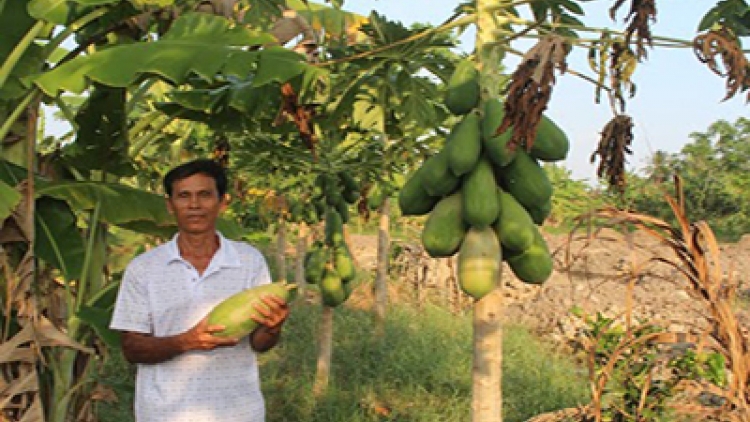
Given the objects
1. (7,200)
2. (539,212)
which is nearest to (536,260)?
(539,212)

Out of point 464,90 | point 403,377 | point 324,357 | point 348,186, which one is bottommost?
point 403,377

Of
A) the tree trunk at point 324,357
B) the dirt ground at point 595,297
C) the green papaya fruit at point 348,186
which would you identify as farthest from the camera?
the dirt ground at point 595,297

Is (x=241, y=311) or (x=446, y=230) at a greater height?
(x=446, y=230)

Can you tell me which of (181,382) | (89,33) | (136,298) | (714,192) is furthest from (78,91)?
(714,192)

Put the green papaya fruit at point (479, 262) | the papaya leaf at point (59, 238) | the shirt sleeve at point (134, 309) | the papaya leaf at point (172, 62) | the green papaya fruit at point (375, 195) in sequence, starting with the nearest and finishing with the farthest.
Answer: the green papaya fruit at point (479, 262) → the shirt sleeve at point (134, 309) → the papaya leaf at point (172, 62) → the papaya leaf at point (59, 238) → the green papaya fruit at point (375, 195)

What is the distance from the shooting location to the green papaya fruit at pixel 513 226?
7.27 feet

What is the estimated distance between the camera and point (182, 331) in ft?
8.07

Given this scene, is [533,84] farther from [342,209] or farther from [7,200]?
[342,209]

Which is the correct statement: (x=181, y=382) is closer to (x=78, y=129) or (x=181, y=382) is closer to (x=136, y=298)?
(x=136, y=298)

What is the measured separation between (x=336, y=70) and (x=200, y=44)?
1.62 meters

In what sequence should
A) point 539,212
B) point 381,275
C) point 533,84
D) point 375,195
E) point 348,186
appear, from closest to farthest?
point 533,84
point 539,212
point 348,186
point 375,195
point 381,275

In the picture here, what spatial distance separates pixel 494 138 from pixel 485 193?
0.52 feet

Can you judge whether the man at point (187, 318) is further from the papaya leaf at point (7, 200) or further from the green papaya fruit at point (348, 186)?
the green papaya fruit at point (348, 186)

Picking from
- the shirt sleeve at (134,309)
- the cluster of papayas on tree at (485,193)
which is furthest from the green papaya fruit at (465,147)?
the shirt sleeve at (134,309)
